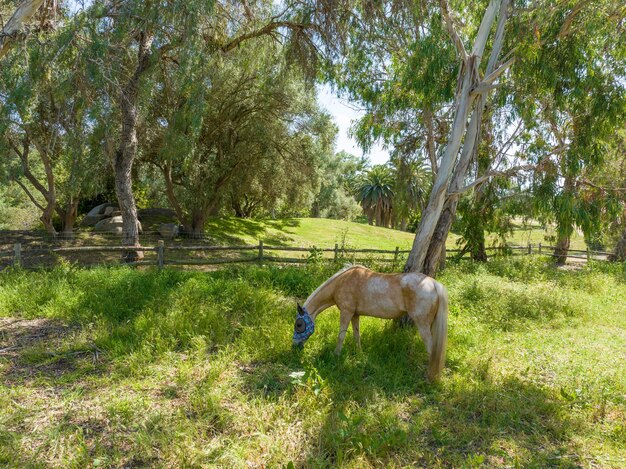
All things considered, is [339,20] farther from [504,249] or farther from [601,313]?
[504,249]

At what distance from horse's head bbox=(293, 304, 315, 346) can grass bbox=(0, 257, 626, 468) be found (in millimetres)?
294

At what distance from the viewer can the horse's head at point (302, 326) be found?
192 inches

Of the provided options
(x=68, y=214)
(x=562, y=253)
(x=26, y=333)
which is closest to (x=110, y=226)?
(x=68, y=214)

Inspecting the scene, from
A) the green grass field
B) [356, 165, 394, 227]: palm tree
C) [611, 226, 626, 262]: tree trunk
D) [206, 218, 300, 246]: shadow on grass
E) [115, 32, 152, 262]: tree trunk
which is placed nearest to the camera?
[115, 32, 152, 262]: tree trunk

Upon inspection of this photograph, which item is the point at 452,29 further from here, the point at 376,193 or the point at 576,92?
the point at 376,193

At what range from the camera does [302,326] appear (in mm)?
A: 4879

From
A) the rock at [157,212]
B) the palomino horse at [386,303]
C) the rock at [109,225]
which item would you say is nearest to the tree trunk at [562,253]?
the palomino horse at [386,303]

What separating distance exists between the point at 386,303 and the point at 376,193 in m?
35.1

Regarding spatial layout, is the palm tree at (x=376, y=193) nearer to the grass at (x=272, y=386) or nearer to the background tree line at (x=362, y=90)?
the background tree line at (x=362, y=90)

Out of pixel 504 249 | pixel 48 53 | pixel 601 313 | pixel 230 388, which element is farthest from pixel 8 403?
pixel 504 249

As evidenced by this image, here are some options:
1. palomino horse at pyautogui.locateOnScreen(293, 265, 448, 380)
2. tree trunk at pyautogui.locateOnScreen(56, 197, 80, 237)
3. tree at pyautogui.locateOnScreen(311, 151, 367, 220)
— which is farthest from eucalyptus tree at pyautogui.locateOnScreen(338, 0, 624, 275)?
tree at pyautogui.locateOnScreen(311, 151, 367, 220)

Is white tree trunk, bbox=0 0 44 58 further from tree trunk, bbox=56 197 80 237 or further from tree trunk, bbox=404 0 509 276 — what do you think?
tree trunk, bbox=56 197 80 237

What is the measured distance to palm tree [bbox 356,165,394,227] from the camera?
3881 centimetres

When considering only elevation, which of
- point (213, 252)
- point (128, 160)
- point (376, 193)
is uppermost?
point (376, 193)
